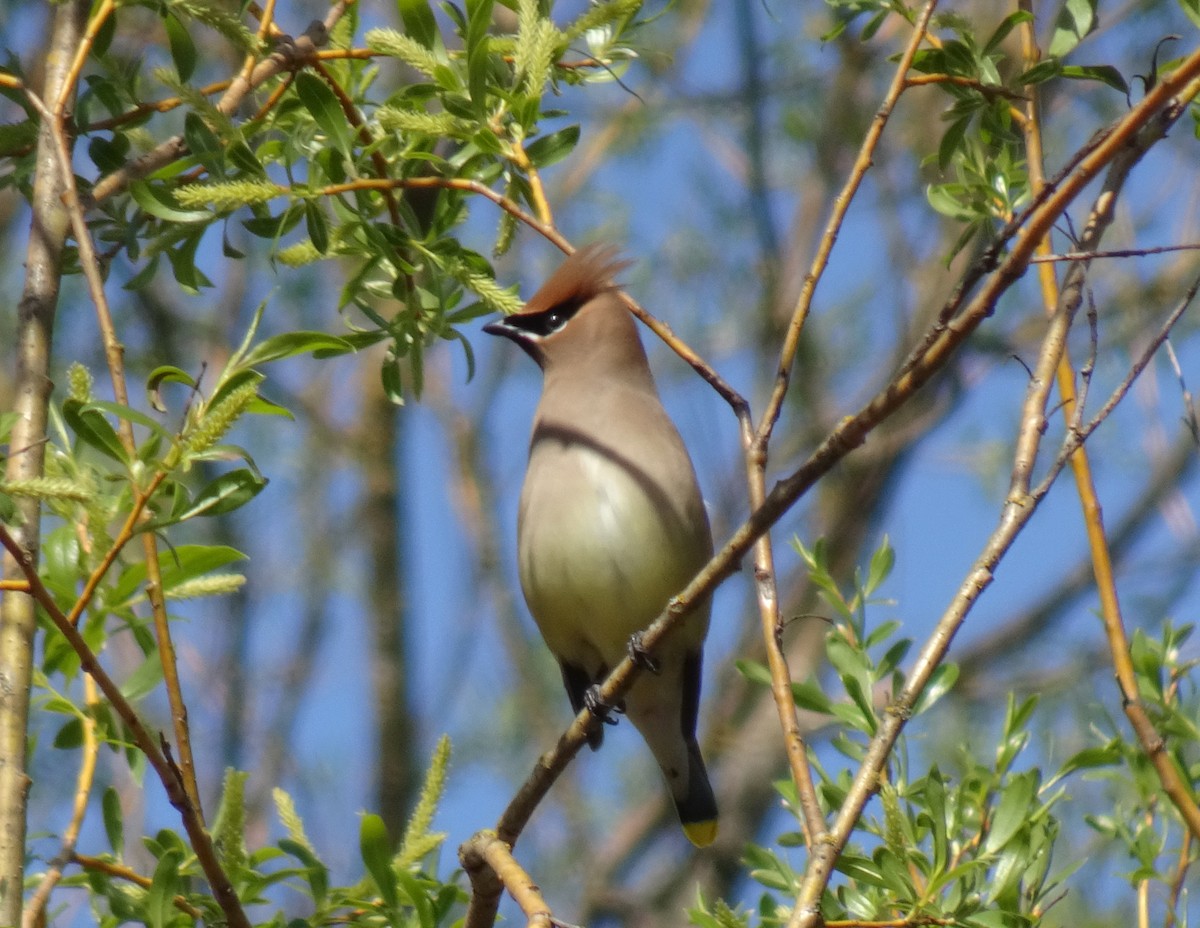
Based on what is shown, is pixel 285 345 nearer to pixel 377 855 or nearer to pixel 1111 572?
pixel 377 855

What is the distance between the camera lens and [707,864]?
777cm

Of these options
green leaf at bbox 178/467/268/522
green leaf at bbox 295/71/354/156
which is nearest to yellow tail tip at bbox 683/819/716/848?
green leaf at bbox 295/71/354/156

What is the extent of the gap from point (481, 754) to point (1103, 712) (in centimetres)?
692

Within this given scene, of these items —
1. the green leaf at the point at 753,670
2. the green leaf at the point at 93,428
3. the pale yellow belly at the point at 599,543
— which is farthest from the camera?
the pale yellow belly at the point at 599,543

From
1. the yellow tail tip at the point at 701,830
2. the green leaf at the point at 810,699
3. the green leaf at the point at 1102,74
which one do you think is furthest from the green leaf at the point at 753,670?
the yellow tail tip at the point at 701,830

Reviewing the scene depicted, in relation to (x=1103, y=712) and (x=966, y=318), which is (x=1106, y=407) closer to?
(x=966, y=318)

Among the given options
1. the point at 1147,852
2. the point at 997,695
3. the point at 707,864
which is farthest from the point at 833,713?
the point at 997,695

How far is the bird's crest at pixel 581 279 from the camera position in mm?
4598

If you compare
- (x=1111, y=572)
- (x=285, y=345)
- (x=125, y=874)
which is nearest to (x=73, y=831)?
(x=125, y=874)

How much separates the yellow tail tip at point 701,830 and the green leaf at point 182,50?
2.82m

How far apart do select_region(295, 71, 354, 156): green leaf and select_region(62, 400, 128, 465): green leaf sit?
655mm

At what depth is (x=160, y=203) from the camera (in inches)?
102

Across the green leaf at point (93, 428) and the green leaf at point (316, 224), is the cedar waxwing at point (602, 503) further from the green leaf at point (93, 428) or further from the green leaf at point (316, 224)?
the green leaf at point (93, 428)

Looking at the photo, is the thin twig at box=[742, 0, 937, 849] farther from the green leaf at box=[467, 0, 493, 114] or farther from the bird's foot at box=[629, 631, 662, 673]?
the green leaf at box=[467, 0, 493, 114]
